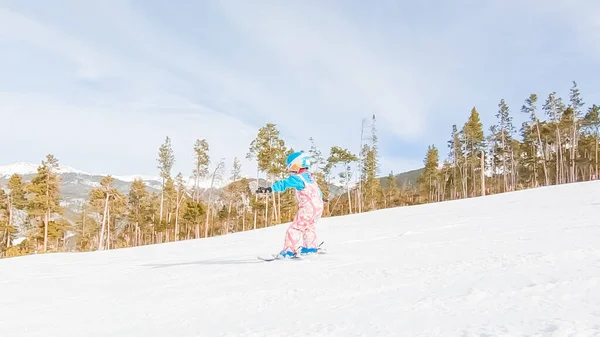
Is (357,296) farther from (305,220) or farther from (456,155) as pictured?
(456,155)

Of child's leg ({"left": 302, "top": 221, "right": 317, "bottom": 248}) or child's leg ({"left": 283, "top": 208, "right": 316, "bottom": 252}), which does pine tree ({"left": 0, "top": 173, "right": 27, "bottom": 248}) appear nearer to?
child's leg ({"left": 283, "top": 208, "right": 316, "bottom": 252})

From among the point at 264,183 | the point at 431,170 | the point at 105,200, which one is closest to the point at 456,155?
the point at 431,170

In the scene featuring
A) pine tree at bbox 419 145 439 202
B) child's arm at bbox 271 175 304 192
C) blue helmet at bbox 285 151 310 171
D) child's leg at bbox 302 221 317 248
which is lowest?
child's leg at bbox 302 221 317 248

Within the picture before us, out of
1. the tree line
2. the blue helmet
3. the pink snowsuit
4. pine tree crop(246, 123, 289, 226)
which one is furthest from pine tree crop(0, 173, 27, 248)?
the pink snowsuit

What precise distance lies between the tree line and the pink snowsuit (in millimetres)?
30778

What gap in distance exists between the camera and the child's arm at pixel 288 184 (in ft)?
19.8

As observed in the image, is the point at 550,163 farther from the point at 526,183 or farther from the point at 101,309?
the point at 101,309

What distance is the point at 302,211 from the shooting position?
6.35 meters

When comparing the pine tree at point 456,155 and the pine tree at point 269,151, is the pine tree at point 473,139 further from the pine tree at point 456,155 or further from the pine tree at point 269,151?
the pine tree at point 269,151

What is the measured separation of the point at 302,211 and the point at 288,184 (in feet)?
1.69

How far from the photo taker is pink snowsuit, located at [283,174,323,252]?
6.32 metres

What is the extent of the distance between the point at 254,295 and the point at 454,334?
2.16 m

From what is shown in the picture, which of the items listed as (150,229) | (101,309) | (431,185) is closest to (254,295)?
(101,309)

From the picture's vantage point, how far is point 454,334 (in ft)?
6.96
